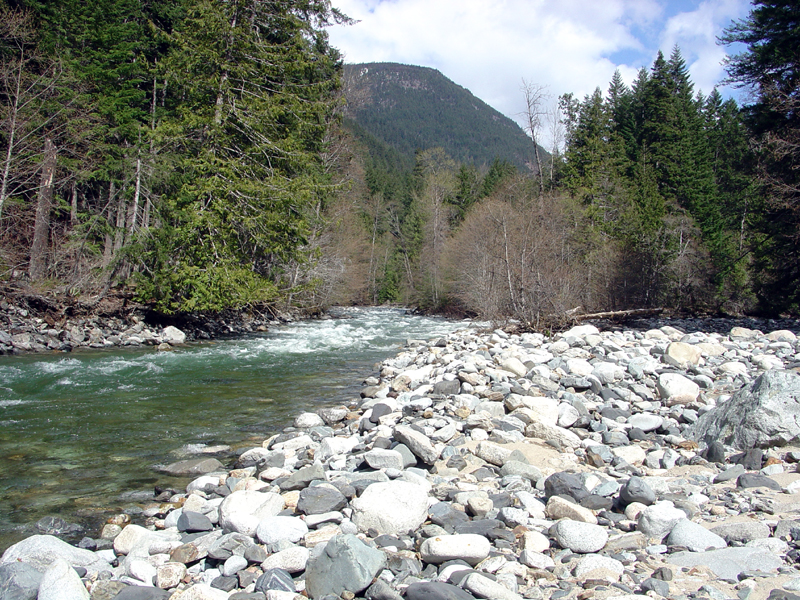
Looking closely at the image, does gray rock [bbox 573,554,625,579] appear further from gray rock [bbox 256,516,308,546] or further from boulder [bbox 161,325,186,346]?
boulder [bbox 161,325,186,346]

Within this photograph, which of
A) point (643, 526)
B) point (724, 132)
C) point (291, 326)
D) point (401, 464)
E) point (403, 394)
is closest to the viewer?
point (643, 526)

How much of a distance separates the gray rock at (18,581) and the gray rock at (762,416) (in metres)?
5.00

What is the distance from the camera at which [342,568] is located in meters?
2.58

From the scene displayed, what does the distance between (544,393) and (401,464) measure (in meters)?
2.75

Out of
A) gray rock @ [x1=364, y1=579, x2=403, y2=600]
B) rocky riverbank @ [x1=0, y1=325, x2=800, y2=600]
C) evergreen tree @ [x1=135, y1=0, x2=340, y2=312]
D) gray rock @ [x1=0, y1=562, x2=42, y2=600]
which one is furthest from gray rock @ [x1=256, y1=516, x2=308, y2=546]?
evergreen tree @ [x1=135, y1=0, x2=340, y2=312]

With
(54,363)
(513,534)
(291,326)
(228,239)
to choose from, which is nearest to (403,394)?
(513,534)

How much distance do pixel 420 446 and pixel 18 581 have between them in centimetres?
272

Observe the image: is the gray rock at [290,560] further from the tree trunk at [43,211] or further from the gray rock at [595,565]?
the tree trunk at [43,211]

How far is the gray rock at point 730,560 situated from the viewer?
246cm

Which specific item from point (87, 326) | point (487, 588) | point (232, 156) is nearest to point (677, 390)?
point (487, 588)

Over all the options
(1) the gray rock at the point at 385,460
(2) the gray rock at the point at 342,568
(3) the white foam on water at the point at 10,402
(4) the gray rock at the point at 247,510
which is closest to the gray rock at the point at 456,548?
(2) the gray rock at the point at 342,568

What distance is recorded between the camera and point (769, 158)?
15625mm

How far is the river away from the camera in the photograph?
4.40 m

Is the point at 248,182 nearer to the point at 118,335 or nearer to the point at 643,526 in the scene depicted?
the point at 118,335
